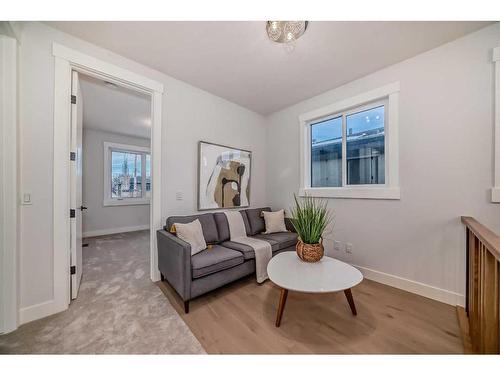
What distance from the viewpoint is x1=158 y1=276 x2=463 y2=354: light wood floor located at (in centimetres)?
130

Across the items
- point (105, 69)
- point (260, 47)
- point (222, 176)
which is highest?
point (260, 47)

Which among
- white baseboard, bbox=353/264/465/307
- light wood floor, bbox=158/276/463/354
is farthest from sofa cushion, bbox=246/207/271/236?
white baseboard, bbox=353/264/465/307

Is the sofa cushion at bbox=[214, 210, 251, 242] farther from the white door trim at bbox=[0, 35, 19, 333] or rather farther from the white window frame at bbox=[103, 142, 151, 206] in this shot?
the white window frame at bbox=[103, 142, 151, 206]

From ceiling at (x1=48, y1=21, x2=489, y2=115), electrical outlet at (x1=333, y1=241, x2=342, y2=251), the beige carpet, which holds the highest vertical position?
ceiling at (x1=48, y1=21, x2=489, y2=115)

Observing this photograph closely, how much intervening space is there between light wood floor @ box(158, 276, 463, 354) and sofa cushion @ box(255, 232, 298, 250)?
65 centimetres

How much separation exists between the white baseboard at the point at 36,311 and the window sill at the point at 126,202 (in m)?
3.57

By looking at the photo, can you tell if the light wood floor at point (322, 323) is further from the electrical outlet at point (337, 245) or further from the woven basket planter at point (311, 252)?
the electrical outlet at point (337, 245)

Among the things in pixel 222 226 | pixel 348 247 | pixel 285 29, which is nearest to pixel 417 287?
pixel 348 247

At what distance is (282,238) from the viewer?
8.64 feet

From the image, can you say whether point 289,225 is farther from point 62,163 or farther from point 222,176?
point 62,163

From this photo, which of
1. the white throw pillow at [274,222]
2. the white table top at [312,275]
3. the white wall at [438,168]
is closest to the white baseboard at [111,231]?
the white throw pillow at [274,222]

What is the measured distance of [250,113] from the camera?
3.45 metres

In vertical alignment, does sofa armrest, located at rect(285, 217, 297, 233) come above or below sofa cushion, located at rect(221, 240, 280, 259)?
above

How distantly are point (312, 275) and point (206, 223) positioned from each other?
1433 millimetres
